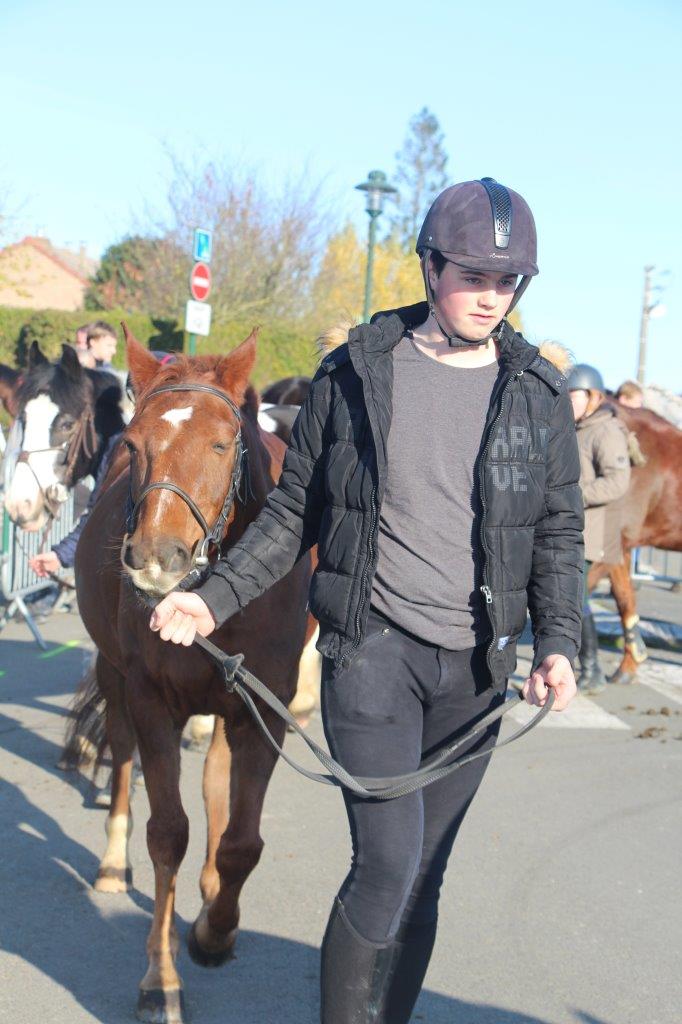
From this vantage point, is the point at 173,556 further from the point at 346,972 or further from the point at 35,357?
the point at 35,357

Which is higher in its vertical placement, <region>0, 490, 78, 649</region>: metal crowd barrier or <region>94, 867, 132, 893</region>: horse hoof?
<region>0, 490, 78, 649</region>: metal crowd barrier

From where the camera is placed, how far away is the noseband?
353 cm

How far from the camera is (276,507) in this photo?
317 cm

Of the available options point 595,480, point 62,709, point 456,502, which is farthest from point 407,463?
point 595,480

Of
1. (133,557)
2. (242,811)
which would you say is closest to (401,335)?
(133,557)

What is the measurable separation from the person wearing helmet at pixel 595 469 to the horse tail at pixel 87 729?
4049 millimetres

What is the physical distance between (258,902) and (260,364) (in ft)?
71.4

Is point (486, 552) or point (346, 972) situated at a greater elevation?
point (486, 552)

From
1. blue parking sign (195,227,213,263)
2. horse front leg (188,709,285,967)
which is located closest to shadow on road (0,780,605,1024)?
horse front leg (188,709,285,967)

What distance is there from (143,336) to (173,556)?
70.8ft

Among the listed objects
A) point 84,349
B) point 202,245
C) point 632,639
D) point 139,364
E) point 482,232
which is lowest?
point 632,639

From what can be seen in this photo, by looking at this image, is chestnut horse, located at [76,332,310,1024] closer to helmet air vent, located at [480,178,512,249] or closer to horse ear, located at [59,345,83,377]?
helmet air vent, located at [480,178,512,249]

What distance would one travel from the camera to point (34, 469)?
710cm

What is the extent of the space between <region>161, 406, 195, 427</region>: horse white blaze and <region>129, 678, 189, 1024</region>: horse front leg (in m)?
0.89
